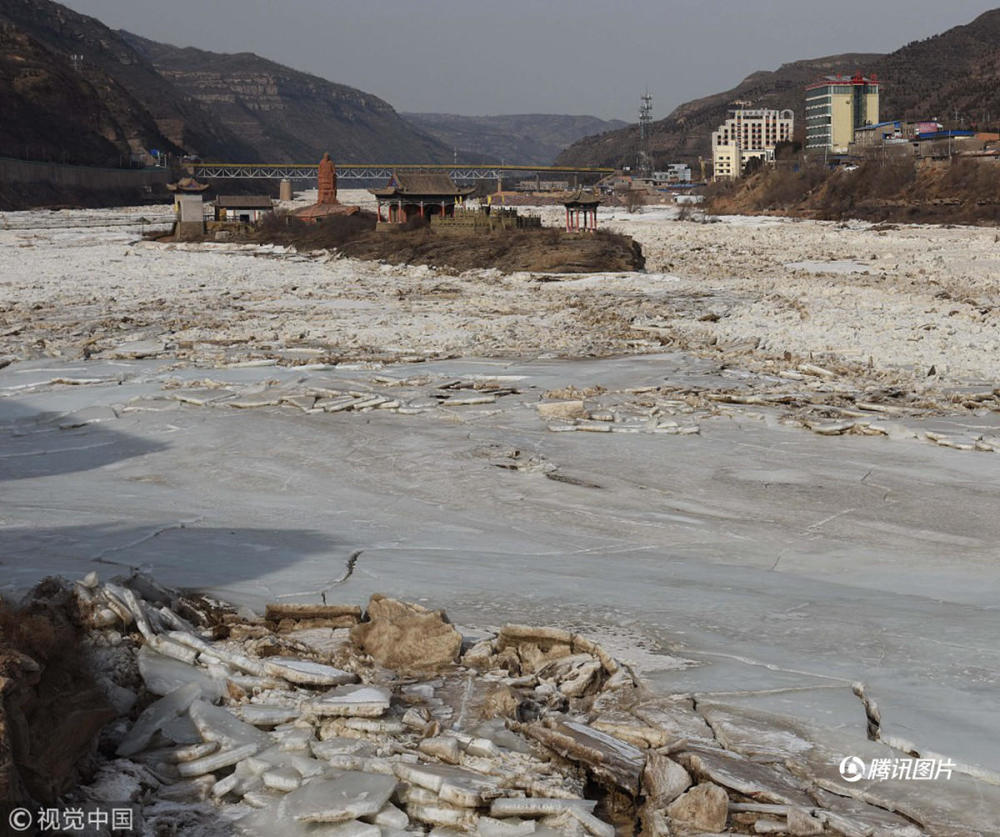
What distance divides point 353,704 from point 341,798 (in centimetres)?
52

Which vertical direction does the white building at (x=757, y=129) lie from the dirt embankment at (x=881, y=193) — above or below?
above

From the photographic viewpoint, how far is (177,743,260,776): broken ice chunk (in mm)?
3973

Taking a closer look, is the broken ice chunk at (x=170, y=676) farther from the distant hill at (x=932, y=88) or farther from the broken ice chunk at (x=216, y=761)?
the distant hill at (x=932, y=88)

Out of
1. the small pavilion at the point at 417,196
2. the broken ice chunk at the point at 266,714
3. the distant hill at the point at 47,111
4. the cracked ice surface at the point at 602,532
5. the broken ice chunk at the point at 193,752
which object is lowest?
the cracked ice surface at the point at 602,532

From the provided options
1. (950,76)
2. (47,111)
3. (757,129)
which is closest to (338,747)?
(47,111)

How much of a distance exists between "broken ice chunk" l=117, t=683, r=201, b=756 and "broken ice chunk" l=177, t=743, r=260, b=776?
21 cm

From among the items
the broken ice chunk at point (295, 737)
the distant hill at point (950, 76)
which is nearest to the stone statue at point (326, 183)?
the broken ice chunk at point (295, 737)

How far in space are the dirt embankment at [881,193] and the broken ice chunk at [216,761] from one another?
1942 inches

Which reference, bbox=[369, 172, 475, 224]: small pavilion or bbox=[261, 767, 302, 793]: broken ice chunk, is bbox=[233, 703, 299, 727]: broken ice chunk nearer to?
bbox=[261, 767, 302, 793]: broken ice chunk

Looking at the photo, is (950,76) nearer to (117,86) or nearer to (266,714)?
(117,86)

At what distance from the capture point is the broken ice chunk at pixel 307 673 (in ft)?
14.8

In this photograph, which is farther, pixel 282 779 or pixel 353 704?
pixel 353 704

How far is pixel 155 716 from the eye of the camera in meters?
4.28

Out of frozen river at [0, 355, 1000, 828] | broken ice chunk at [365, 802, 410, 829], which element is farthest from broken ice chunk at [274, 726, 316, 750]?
frozen river at [0, 355, 1000, 828]
